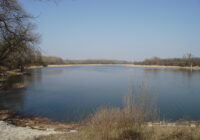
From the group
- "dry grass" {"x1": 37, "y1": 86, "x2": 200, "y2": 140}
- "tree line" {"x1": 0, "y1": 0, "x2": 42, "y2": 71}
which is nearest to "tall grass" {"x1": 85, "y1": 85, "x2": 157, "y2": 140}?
"dry grass" {"x1": 37, "y1": 86, "x2": 200, "y2": 140}

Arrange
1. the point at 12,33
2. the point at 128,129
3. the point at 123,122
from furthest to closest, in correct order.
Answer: the point at 12,33
the point at 123,122
the point at 128,129

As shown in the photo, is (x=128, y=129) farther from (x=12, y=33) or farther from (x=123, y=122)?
(x=12, y=33)

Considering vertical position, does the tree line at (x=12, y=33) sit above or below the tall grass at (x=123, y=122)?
above

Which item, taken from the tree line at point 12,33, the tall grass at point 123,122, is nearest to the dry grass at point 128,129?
the tall grass at point 123,122

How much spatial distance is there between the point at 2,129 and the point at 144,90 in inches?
167

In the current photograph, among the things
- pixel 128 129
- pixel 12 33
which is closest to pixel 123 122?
pixel 128 129

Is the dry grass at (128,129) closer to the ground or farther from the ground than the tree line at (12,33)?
closer to the ground

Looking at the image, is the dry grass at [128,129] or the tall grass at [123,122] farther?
the tall grass at [123,122]

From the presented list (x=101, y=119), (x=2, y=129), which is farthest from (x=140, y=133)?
(x=2, y=129)

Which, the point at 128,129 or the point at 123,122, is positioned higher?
the point at 123,122

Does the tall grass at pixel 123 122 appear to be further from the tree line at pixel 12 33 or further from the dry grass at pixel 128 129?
the tree line at pixel 12 33

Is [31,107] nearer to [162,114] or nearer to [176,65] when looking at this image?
[162,114]

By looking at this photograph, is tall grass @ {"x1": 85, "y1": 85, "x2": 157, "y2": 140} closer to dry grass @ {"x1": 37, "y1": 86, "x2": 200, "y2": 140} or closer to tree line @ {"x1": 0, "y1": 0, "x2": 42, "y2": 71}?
dry grass @ {"x1": 37, "y1": 86, "x2": 200, "y2": 140}

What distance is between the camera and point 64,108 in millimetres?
8898
